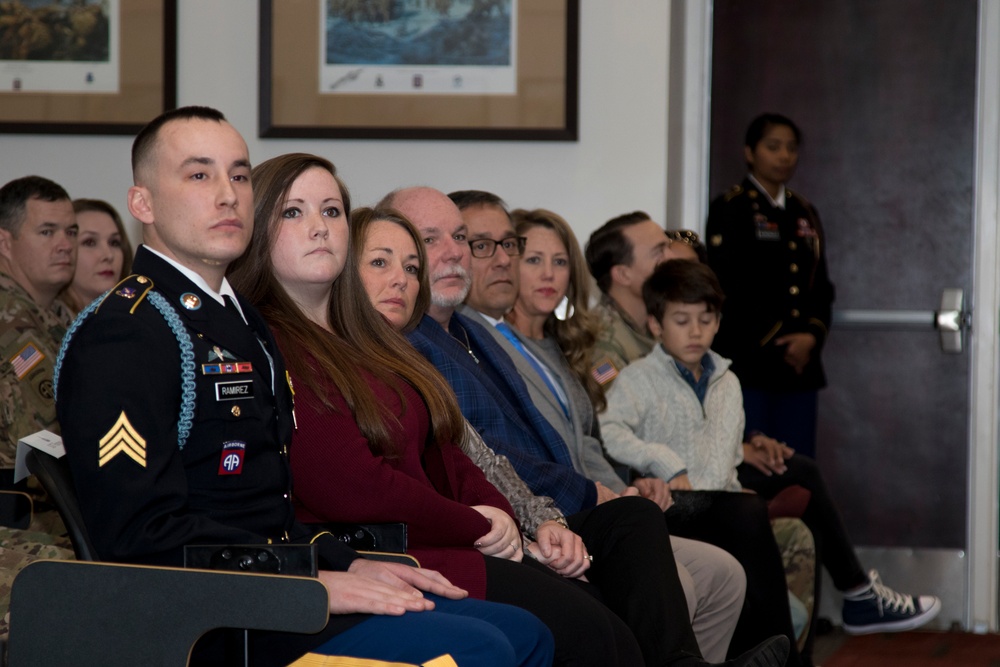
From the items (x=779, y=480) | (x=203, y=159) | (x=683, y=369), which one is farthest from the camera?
(x=779, y=480)

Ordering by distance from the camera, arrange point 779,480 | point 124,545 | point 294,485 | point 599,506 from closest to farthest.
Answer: point 124,545, point 294,485, point 599,506, point 779,480

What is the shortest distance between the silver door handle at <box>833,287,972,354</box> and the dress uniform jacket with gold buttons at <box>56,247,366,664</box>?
3.30 m

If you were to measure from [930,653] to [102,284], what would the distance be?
3.03m

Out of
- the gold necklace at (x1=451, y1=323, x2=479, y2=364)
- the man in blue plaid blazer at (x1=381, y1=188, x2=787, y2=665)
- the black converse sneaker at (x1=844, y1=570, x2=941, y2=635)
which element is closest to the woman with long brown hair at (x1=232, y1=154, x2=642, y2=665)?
the man in blue plaid blazer at (x1=381, y1=188, x2=787, y2=665)

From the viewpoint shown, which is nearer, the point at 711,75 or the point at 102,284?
the point at 102,284

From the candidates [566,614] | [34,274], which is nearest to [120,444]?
[566,614]

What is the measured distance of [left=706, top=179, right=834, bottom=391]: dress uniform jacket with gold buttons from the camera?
14.1 ft

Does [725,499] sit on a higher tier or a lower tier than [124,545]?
lower

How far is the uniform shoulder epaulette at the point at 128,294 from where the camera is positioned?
1.67 m

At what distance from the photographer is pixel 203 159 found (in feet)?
5.92

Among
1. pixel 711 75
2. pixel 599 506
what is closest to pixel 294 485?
pixel 599 506

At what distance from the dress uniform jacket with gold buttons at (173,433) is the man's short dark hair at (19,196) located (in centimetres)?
185

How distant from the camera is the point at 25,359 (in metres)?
3.05

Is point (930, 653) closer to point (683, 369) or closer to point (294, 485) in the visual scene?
point (683, 369)
